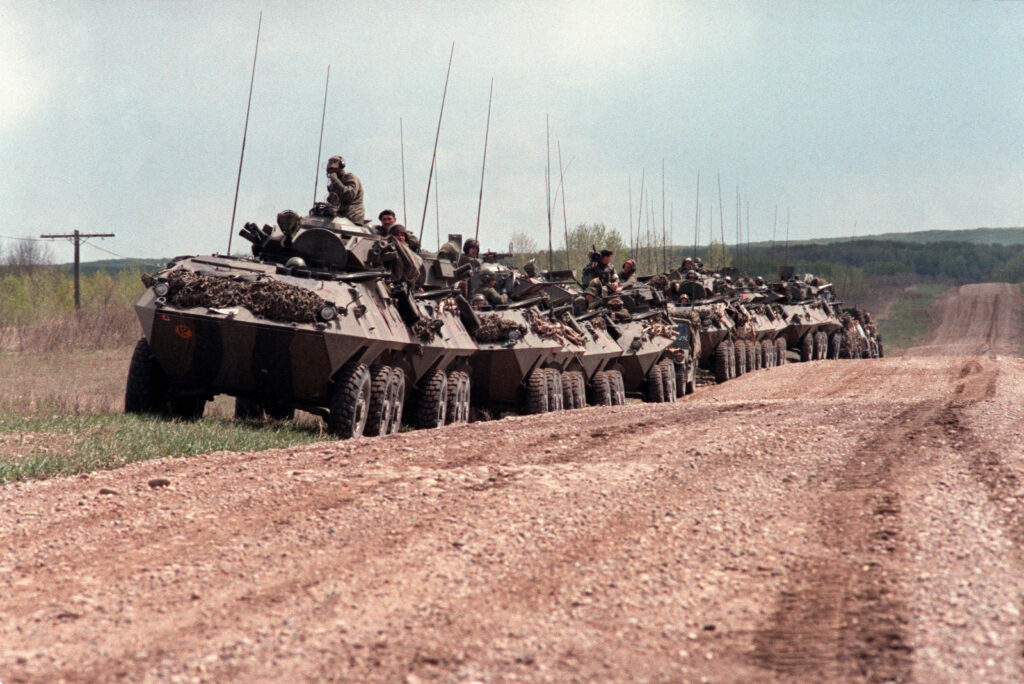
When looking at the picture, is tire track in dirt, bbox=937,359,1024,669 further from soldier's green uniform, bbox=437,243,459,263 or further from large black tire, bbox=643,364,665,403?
large black tire, bbox=643,364,665,403

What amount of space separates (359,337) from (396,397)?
1.81m

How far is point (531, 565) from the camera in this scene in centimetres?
576

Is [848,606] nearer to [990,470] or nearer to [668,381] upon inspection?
[990,470]

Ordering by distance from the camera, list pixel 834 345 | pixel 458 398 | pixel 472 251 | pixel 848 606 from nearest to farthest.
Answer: pixel 848 606 → pixel 458 398 → pixel 472 251 → pixel 834 345

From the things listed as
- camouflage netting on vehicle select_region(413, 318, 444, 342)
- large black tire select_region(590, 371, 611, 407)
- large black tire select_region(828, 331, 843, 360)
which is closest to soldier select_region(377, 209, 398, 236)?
camouflage netting on vehicle select_region(413, 318, 444, 342)

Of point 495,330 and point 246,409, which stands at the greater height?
point 495,330

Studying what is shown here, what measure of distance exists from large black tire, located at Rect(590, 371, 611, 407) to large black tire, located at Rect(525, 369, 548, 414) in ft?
13.0

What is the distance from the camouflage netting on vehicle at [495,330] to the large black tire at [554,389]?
1.27m

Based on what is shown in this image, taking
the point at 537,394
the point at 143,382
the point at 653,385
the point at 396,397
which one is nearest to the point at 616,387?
the point at 653,385

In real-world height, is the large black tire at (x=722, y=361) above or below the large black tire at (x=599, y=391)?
above

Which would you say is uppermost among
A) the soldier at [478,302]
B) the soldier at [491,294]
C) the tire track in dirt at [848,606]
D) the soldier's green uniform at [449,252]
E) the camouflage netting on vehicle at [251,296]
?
the soldier's green uniform at [449,252]

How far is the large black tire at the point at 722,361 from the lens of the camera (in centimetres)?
3022

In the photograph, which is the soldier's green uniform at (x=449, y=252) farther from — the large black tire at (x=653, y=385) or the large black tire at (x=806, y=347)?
the large black tire at (x=806, y=347)

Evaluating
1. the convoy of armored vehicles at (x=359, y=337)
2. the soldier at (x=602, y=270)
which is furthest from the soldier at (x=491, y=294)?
the soldier at (x=602, y=270)
